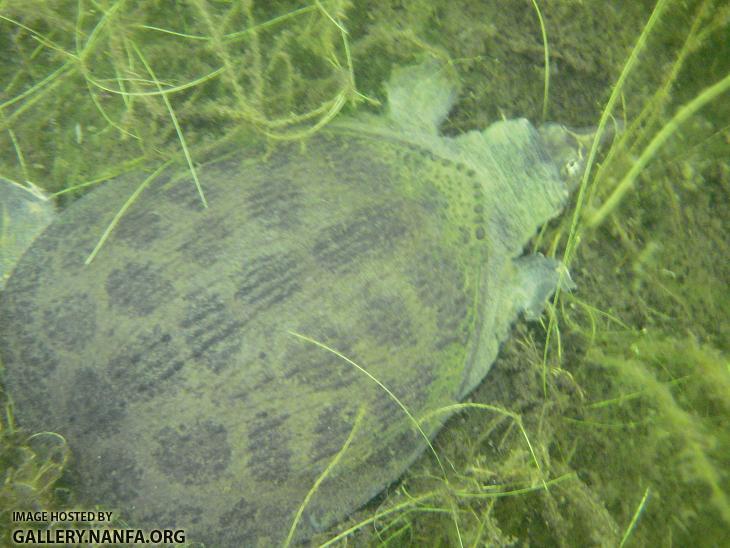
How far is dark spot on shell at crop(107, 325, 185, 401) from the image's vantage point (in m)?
1.67

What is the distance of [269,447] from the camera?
1740 mm

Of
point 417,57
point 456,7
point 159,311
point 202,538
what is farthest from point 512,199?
point 202,538

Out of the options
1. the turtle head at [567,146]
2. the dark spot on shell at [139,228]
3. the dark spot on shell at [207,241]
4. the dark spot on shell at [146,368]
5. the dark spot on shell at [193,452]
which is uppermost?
the turtle head at [567,146]

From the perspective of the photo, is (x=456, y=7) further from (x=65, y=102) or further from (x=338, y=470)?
(x=338, y=470)

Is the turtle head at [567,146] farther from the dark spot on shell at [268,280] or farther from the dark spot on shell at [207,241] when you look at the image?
the dark spot on shell at [207,241]

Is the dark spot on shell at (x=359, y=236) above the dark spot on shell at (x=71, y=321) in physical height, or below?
above

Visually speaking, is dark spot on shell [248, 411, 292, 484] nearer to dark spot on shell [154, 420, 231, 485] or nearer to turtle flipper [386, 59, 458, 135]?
dark spot on shell [154, 420, 231, 485]

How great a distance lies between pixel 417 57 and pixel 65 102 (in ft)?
5.47

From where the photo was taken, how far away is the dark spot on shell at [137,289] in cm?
173

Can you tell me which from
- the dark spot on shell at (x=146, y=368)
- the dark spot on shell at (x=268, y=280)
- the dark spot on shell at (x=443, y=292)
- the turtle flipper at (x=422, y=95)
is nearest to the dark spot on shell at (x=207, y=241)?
the dark spot on shell at (x=268, y=280)

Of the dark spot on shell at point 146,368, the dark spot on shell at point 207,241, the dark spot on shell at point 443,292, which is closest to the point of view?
the dark spot on shell at point 146,368

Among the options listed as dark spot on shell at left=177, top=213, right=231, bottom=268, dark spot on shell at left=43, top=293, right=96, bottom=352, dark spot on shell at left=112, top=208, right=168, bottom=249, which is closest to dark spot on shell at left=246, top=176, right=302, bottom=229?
dark spot on shell at left=177, top=213, right=231, bottom=268

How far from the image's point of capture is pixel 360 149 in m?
2.17

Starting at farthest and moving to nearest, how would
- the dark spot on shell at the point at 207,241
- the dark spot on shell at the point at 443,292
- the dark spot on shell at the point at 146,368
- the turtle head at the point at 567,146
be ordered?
the turtle head at the point at 567,146
the dark spot on shell at the point at 443,292
the dark spot on shell at the point at 207,241
the dark spot on shell at the point at 146,368
